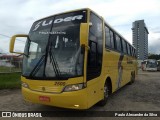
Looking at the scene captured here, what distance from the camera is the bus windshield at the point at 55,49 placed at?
21.3 feet

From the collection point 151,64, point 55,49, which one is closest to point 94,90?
point 55,49

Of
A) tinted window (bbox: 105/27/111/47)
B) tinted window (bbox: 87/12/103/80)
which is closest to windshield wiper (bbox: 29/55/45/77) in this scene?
tinted window (bbox: 87/12/103/80)

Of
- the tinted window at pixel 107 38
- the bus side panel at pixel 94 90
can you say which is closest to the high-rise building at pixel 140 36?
the tinted window at pixel 107 38

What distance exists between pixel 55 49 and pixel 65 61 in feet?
1.73

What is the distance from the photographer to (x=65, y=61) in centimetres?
654

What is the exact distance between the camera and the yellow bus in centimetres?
638

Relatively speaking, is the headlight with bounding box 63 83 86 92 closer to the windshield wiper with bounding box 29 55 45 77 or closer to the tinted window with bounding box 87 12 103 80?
the tinted window with bounding box 87 12 103 80

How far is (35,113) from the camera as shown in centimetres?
745

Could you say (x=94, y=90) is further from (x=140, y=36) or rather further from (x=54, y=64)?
(x=140, y=36)

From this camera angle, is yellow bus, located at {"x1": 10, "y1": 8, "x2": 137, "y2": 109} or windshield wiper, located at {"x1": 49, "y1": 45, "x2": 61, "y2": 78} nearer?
yellow bus, located at {"x1": 10, "y1": 8, "x2": 137, "y2": 109}

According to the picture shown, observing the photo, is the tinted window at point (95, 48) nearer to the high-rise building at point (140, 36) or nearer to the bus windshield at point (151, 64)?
the bus windshield at point (151, 64)

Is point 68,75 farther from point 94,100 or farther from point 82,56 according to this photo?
point 94,100

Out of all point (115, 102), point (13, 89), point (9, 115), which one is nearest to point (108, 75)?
point (115, 102)

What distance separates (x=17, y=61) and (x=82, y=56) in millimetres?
17207
